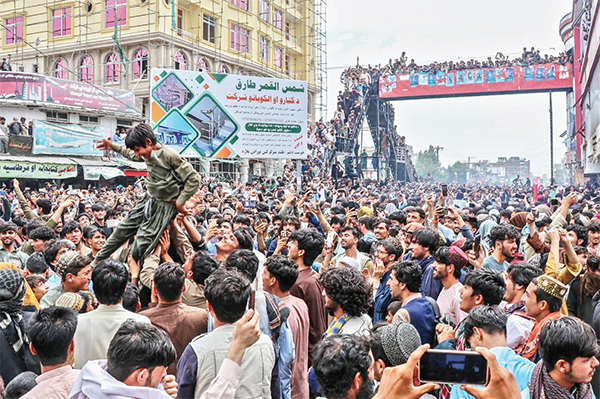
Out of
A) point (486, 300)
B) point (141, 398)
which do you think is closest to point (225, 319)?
point (141, 398)

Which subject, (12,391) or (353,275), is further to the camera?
(353,275)

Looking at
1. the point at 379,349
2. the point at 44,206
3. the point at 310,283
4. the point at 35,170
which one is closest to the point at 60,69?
the point at 35,170

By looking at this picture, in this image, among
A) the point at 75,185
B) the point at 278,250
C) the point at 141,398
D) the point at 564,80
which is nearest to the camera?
the point at 141,398

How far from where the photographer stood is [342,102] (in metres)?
27.6

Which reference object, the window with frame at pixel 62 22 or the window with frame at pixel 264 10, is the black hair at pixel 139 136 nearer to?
the window with frame at pixel 62 22

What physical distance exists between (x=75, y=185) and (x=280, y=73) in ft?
60.9

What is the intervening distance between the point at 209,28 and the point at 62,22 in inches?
316

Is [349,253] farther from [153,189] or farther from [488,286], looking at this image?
[488,286]

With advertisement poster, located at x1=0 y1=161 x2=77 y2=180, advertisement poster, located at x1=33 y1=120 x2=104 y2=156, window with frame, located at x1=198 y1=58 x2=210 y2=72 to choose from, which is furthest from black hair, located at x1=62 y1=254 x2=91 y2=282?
window with frame, located at x1=198 y1=58 x2=210 y2=72

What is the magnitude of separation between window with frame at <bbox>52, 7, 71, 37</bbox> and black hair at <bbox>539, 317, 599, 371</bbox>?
106 ft

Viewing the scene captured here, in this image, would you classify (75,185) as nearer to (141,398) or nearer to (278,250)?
(278,250)

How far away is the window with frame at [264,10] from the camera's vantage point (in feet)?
112

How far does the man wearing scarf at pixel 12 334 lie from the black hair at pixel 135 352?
144 centimetres

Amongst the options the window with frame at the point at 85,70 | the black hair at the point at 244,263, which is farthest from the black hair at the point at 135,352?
the window with frame at the point at 85,70
